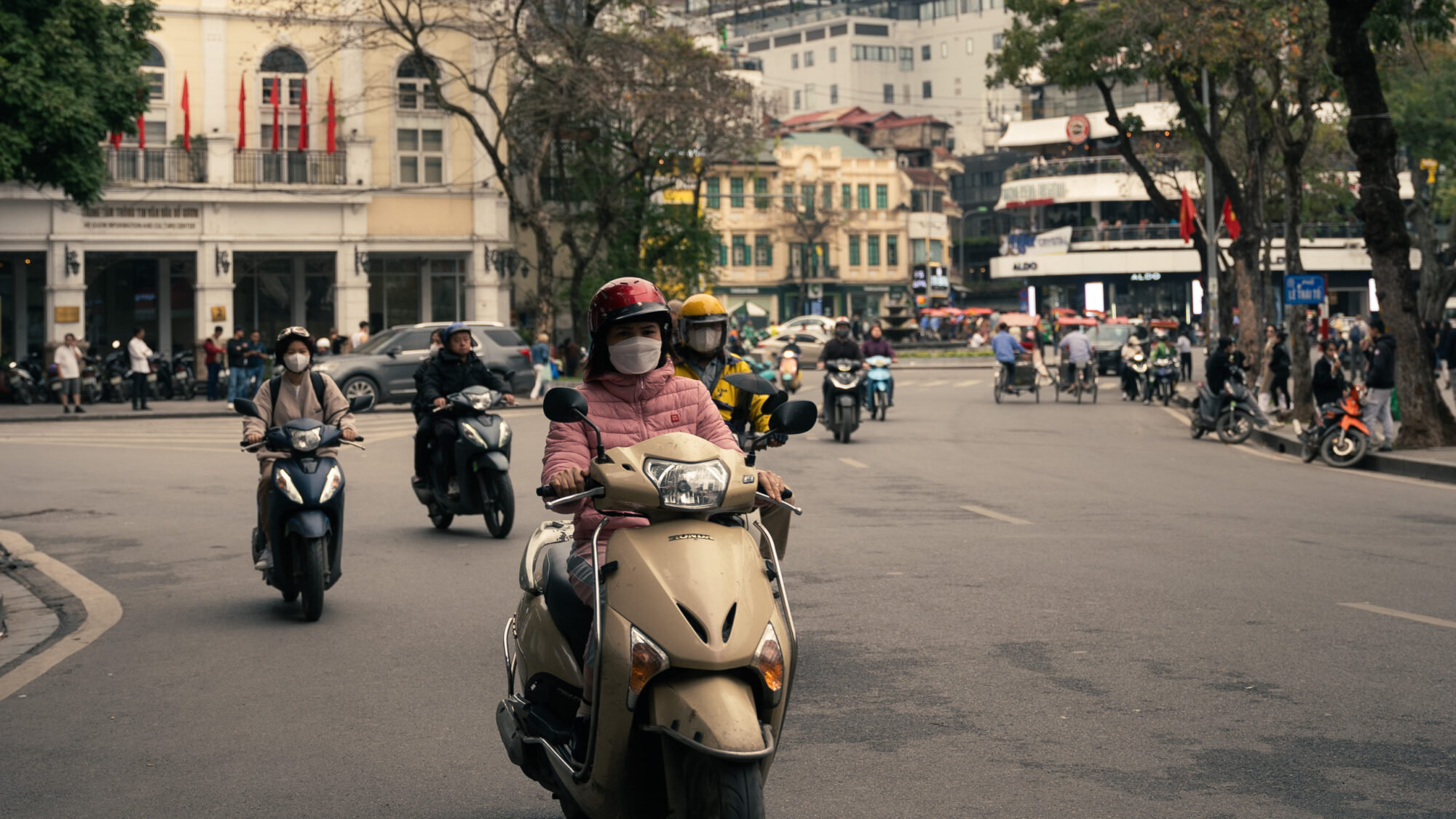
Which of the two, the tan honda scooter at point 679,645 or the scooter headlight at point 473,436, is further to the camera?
the scooter headlight at point 473,436

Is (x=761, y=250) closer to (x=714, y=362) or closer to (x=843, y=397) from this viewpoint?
(x=843, y=397)

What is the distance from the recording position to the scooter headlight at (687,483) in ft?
13.0

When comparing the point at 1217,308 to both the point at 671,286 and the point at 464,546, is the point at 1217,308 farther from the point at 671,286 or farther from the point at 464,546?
the point at 464,546

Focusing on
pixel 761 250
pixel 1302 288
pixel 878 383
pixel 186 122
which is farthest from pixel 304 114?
pixel 761 250

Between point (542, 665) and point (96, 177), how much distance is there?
26.9 m

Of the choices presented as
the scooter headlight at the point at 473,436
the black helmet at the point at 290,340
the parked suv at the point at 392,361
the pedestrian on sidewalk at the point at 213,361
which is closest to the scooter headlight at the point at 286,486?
the black helmet at the point at 290,340

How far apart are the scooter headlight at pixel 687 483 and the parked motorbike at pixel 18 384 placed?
32831 mm

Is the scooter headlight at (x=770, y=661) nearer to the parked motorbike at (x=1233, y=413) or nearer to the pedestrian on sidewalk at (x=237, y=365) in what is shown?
the parked motorbike at (x=1233, y=413)

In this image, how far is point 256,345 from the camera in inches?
1339

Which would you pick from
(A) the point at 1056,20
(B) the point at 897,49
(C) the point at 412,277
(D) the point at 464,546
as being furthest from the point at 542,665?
(B) the point at 897,49

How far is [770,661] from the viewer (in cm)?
391

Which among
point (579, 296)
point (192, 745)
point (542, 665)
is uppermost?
point (579, 296)

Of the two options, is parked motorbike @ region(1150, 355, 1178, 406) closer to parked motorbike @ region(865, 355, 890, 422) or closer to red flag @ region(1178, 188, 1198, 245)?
red flag @ region(1178, 188, 1198, 245)

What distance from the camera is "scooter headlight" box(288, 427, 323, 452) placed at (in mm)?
8406
